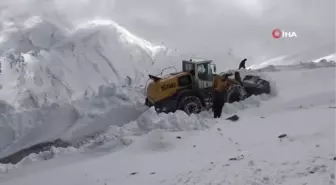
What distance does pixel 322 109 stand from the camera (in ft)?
32.9

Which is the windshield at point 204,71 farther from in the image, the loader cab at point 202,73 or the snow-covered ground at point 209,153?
the snow-covered ground at point 209,153

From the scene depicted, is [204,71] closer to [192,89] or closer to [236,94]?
[192,89]

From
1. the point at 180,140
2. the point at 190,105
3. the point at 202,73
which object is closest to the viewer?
the point at 180,140

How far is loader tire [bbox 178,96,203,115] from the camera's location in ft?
41.2

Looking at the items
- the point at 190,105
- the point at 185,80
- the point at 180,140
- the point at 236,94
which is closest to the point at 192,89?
the point at 185,80

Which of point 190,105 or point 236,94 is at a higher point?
point 236,94

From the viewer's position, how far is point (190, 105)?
1258cm

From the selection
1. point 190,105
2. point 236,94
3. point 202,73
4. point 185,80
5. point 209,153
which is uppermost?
point 202,73

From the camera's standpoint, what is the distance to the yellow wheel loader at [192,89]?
498 inches

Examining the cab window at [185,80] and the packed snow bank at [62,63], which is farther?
the packed snow bank at [62,63]

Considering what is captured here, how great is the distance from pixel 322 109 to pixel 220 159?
12.2 ft

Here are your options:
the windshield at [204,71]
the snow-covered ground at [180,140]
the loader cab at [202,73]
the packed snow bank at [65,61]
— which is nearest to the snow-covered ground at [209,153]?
the snow-covered ground at [180,140]

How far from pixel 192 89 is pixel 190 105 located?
19.7 inches

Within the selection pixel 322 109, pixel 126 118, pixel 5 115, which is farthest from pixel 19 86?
pixel 322 109
